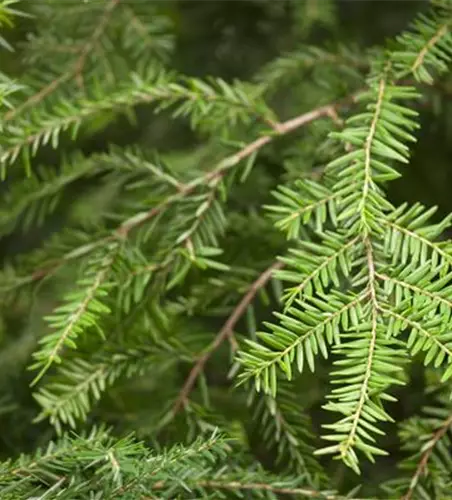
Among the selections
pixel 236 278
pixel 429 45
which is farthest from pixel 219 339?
pixel 429 45

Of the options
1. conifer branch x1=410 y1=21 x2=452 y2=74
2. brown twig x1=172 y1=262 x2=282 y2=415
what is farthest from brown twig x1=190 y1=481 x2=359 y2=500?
conifer branch x1=410 y1=21 x2=452 y2=74

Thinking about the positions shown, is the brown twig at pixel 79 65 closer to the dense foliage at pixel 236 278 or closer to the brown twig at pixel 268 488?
the dense foliage at pixel 236 278

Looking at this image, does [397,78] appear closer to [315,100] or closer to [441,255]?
[441,255]

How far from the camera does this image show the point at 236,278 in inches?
37.9

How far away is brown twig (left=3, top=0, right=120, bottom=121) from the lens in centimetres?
101

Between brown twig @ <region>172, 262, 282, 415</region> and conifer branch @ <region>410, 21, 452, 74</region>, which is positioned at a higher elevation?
conifer branch @ <region>410, 21, 452, 74</region>

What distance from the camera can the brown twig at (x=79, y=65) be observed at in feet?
3.32

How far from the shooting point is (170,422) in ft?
2.93

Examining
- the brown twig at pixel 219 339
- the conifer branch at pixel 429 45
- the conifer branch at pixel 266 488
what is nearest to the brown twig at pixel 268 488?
the conifer branch at pixel 266 488

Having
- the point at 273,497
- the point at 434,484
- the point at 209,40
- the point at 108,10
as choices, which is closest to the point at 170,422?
the point at 273,497

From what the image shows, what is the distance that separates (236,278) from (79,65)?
1.06 ft

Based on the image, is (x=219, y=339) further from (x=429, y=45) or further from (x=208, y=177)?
(x=429, y=45)

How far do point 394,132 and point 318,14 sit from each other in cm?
36

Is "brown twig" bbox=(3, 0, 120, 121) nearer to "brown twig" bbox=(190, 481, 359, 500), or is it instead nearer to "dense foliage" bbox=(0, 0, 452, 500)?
"dense foliage" bbox=(0, 0, 452, 500)
